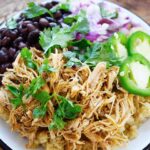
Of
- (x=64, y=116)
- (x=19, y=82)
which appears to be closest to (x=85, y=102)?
(x=64, y=116)

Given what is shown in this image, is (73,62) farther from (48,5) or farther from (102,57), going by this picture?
(48,5)

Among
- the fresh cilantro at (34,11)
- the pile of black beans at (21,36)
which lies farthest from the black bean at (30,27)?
the fresh cilantro at (34,11)

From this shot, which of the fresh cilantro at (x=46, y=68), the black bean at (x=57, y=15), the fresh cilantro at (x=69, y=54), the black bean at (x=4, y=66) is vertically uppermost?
the fresh cilantro at (x=46, y=68)

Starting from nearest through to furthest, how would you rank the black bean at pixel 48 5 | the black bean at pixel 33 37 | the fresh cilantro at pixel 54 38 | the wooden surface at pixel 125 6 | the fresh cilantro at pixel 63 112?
the fresh cilantro at pixel 63 112 → the fresh cilantro at pixel 54 38 → the black bean at pixel 33 37 → the black bean at pixel 48 5 → the wooden surface at pixel 125 6

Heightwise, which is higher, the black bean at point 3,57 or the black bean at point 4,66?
the black bean at point 3,57

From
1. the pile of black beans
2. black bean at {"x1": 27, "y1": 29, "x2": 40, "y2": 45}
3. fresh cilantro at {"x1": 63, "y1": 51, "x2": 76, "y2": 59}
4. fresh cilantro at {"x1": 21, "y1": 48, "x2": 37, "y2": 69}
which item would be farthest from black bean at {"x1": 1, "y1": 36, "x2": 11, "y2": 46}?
fresh cilantro at {"x1": 63, "y1": 51, "x2": 76, "y2": 59}

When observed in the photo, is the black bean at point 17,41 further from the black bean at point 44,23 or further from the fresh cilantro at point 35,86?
the fresh cilantro at point 35,86

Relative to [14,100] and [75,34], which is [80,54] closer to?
[75,34]

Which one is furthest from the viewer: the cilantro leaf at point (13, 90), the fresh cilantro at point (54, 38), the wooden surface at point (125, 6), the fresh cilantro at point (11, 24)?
the wooden surface at point (125, 6)
